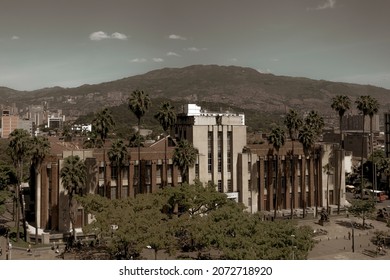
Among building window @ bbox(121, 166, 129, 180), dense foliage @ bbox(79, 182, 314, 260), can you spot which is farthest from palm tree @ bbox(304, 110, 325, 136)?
dense foliage @ bbox(79, 182, 314, 260)

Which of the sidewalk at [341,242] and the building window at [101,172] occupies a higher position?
the building window at [101,172]

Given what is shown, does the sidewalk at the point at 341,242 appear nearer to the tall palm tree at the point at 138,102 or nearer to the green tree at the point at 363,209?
the green tree at the point at 363,209

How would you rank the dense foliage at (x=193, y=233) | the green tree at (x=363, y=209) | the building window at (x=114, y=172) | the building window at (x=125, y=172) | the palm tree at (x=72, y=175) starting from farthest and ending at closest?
the building window at (x=125, y=172)
the green tree at (x=363, y=209)
the building window at (x=114, y=172)
the palm tree at (x=72, y=175)
the dense foliage at (x=193, y=233)

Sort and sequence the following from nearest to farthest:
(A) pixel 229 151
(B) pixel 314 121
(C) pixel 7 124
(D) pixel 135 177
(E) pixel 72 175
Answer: (E) pixel 72 175
(D) pixel 135 177
(A) pixel 229 151
(B) pixel 314 121
(C) pixel 7 124

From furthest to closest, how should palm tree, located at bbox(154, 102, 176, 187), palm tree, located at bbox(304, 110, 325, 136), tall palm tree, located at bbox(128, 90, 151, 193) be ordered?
palm tree, located at bbox(304, 110, 325, 136), palm tree, located at bbox(154, 102, 176, 187), tall palm tree, located at bbox(128, 90, 151, 193)

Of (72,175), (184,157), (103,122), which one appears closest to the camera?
(72,175)

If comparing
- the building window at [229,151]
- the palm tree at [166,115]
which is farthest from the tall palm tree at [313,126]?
the palm tree at [166,115]

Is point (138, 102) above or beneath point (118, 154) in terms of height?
above

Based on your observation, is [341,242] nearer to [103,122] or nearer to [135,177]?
[135,177]

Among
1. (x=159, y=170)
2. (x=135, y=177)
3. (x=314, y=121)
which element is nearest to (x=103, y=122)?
(x=135, y=177)

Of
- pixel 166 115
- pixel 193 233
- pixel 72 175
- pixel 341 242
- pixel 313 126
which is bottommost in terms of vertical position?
pixel 341 242

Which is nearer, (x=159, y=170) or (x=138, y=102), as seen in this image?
(x=138, y=102)

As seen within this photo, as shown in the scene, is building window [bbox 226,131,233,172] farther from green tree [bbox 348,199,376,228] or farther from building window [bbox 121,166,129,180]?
green tree [bbox 348,199,376,228]

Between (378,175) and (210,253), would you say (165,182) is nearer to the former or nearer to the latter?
(210,253)
